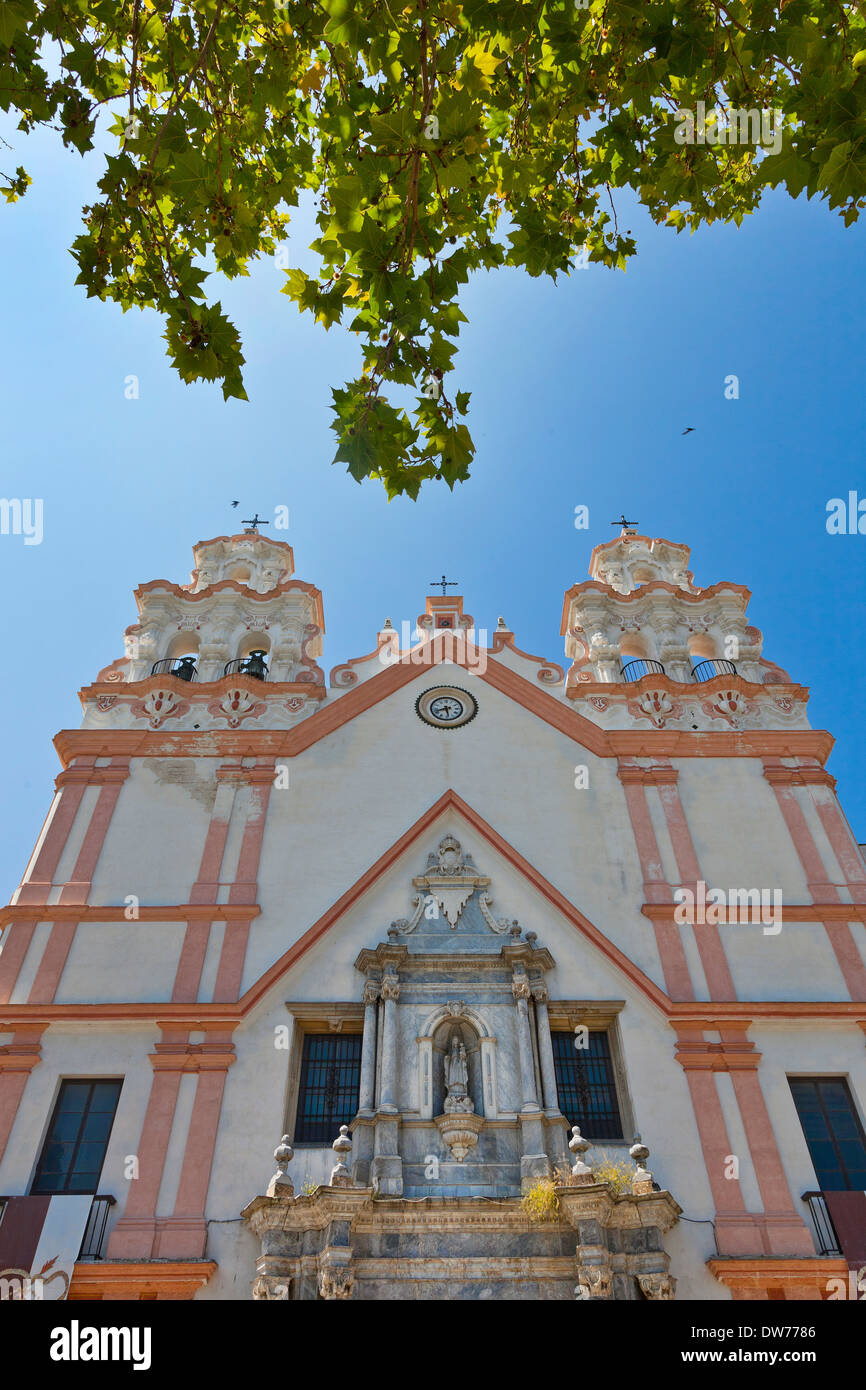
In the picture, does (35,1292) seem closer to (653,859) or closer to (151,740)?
(151,740)

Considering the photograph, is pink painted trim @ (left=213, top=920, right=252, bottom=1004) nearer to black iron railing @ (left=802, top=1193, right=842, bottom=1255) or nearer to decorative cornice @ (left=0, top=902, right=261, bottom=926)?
decorative cornice @ (left=0, top=902, right=261, bottom=926)

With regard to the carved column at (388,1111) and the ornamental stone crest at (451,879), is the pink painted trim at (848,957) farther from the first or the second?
the carved column at (388,1111)

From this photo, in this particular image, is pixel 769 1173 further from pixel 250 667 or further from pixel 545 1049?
pixel 250 667

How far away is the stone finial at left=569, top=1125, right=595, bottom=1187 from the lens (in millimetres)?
12039

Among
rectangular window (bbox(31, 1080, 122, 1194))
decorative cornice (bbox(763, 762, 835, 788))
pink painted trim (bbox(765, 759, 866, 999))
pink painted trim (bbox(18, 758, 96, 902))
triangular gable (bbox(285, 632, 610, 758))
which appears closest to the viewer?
rectangular window (bbox(31, 1080, 122, 1194))

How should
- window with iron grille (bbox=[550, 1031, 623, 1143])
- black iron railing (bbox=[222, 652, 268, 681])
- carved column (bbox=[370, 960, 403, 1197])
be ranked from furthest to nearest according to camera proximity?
black iron railing (bbox=[222, 652, 268, 681]), window with iron grille (bbox=[550, 1031, 623, 1143]), carved column (bbox=[370, 960, 403, 1197])

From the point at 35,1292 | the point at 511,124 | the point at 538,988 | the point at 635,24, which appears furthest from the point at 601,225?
the point at 35,1292

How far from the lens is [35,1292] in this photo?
11.5 metres

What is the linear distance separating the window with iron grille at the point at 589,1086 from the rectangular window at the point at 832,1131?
9.00 ft

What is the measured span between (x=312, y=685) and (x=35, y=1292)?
37.2 ft

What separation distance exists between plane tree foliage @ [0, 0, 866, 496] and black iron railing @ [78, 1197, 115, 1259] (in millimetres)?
10816

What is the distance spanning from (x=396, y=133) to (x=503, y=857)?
1249 centimetres

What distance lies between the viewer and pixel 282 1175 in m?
12.3

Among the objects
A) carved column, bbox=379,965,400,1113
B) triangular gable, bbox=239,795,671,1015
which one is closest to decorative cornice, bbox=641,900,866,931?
triangular gable, bbox=239,795,671,1015
